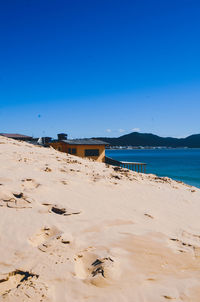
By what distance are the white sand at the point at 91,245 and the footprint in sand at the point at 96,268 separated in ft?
0.05

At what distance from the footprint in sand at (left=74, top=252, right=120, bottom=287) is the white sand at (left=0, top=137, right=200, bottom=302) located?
0.05ft

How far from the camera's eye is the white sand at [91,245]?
9.69 feet

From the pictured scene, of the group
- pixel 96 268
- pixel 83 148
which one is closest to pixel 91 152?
pixel 83 148

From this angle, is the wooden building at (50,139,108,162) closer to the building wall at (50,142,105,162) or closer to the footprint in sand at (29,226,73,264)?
the building wall at (50,142,105,162)

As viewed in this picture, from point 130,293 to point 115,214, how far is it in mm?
2758

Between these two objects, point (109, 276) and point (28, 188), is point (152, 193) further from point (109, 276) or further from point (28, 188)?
point (109, 276)

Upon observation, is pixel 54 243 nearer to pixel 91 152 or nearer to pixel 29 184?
pixel 29 184

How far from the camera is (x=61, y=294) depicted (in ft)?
9.30

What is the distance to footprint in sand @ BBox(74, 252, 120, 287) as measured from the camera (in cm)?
311

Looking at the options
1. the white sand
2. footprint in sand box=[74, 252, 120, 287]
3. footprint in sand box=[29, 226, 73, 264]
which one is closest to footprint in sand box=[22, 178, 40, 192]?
the white sand

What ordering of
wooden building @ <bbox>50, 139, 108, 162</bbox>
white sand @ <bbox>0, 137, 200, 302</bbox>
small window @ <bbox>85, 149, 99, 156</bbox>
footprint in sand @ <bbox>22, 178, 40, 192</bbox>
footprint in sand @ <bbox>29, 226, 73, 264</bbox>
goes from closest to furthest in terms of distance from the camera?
white sand @ <bbox>0, 137, 200, 302</bbox> → footprint in sand @ <bbox>29, 226, 73, 264</bbox> → footprint in sand @ <bbox>22, 178, 40, 192</bbox> → wooden building @ <bbox>50, 139, 108, 162</bbox> → small window @ <bbox>85, 149, 99, 156</bbox>

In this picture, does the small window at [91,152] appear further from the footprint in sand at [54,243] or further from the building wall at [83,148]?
the footprint in sand at [54,243]

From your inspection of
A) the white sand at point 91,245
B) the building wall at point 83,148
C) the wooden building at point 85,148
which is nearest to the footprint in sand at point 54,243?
the white sand at point 91,245

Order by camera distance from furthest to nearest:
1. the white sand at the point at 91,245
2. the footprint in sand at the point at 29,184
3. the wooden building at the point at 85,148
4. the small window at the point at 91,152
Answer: the small window at the point at 91,152
the wooden building at the point at 85,148
the footprint in sand at the point at 29,184
the white sand at the point at 91,245
